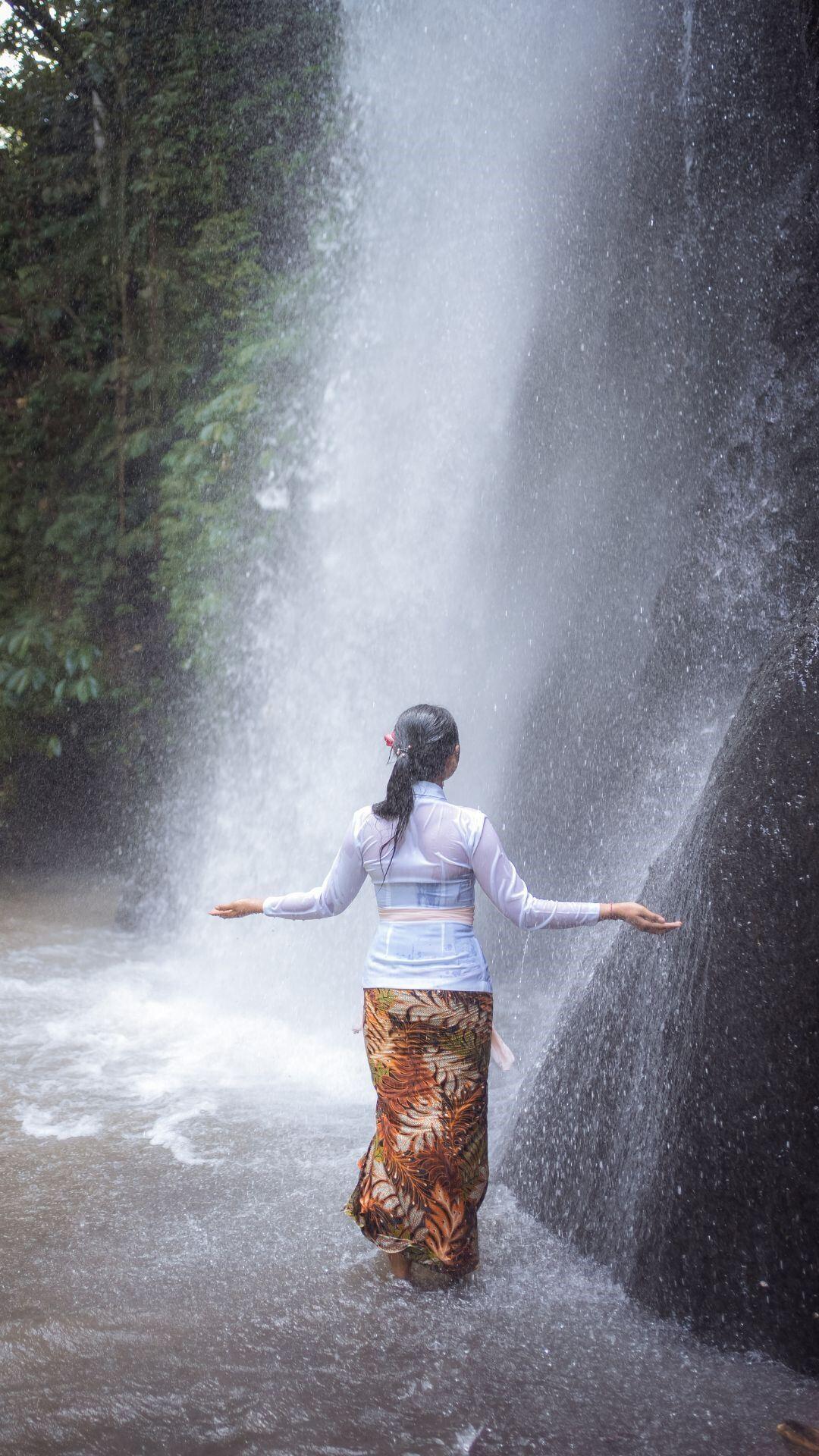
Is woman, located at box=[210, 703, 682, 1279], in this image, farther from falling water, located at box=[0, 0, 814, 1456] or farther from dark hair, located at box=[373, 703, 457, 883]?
falling water, located at box=[0, 0, 814, 1456]

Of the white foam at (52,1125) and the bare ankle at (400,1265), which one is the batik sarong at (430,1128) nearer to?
the bare ankle at (400,1265)

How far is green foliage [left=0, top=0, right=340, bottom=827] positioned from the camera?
9.81m

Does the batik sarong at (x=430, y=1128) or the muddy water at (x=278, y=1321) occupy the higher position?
the batik sarong at (x=430, y=1128)

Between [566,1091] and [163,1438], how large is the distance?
1814mm

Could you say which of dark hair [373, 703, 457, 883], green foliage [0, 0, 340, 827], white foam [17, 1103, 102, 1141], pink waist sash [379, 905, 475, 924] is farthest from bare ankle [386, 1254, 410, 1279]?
green foliage [0, 0, 340, 827]

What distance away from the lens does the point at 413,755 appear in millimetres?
3406

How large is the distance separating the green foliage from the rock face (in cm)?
646

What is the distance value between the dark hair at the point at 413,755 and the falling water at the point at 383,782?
4.33 ft

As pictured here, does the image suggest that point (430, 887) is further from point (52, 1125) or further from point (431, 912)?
point (52, 1125)

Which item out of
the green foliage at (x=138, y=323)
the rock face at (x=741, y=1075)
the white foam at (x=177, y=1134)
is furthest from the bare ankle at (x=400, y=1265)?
the green foliage at (x=138, y=323)

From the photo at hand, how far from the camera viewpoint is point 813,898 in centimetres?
305

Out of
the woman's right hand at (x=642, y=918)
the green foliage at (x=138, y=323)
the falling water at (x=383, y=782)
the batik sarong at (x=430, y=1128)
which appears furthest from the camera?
the green foliage at (x=138, y=323)

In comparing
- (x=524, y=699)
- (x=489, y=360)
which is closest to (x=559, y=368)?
(x=489, y=360)

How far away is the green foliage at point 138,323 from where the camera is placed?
9812 millimetres
